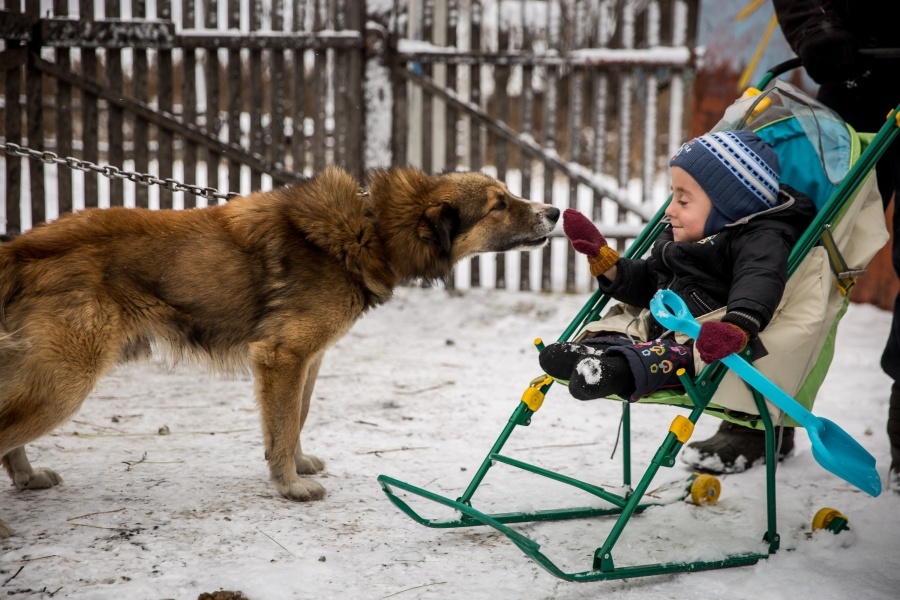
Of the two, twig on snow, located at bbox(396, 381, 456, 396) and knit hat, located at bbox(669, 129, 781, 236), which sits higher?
knit hat, located at bbox(669, 129, 781, 236)

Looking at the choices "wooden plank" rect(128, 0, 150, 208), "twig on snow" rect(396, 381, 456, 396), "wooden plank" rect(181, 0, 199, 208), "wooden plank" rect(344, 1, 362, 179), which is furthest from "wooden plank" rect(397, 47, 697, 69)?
"twig on snow" rect(396, 381, 456, 396)

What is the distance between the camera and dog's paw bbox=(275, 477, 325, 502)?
122 inches

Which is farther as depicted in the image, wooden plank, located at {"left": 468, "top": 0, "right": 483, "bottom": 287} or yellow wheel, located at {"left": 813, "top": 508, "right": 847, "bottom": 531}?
wooden plank, located at {"left": 468, "top": 0, "right": 483, "bottom": 287}

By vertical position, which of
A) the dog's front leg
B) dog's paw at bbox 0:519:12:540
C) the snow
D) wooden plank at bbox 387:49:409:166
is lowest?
the snow

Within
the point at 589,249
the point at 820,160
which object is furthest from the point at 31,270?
the point at 820,160

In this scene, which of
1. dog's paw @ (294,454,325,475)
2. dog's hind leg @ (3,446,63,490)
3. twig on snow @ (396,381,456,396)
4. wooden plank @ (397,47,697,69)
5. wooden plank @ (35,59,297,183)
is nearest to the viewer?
dog's hind leg @ (3,446,63,490)

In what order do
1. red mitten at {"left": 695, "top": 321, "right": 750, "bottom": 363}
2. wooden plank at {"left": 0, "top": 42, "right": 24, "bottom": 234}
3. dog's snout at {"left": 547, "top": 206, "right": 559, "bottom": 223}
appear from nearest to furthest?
red mitten at {"left": 695, "top": 321, "right": 750, "bottom": 363} < dog's snout at {"left": 547, "top": 206, "right": 559, "bottom": 223} < wooden plank at {"left": 0, "top": 42, "right": 24, "bottom": 234}

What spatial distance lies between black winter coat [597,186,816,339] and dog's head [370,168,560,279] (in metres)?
0.60

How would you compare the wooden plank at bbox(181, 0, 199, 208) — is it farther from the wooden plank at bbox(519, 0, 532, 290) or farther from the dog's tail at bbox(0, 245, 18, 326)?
the dog's tail at bbox(0, 245, 18, 326)

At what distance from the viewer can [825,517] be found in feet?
9.37

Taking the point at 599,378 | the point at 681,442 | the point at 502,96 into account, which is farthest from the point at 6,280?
the point at 502,96

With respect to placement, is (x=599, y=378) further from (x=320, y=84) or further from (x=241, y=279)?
(x=320, y=84)

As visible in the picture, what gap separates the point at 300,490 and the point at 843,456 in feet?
6.37

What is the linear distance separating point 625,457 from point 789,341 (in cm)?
87
